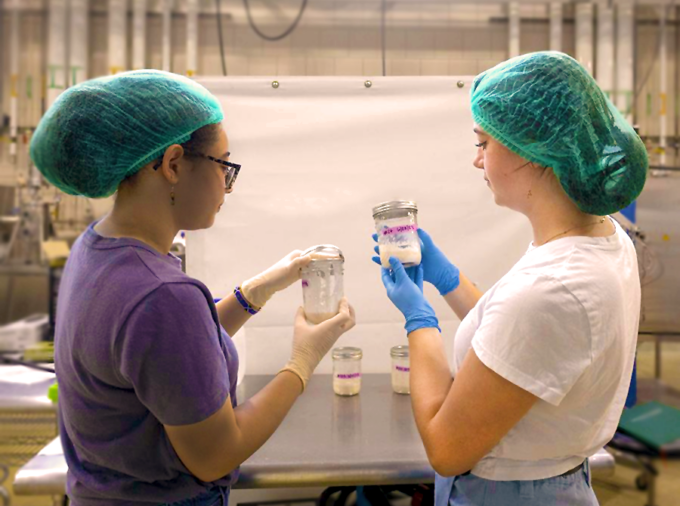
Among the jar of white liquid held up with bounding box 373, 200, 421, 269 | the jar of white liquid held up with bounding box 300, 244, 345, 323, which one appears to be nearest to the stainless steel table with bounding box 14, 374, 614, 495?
the jar of white liquid held up with bounding box 300, 244, 345, 323

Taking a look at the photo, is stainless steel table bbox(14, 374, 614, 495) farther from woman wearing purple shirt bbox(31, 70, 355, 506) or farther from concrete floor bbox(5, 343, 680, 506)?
woman wearing purple shirt bbox(31, 70, 355, 506)

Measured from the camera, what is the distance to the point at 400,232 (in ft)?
4.10

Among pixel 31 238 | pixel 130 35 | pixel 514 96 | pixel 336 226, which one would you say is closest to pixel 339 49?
pixel 130 35

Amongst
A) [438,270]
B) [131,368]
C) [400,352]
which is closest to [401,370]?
[400,352]

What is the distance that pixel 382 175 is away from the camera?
2076mm

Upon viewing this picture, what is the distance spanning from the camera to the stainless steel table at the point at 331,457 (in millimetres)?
1254

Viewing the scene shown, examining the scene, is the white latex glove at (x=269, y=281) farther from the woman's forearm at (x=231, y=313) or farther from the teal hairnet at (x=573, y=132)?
the teal hairnet at (x=573, y=132)

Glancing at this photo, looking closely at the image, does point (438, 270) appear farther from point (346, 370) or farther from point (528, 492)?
point (528, 492)

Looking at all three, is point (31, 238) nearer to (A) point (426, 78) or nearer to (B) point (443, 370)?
(A) point (426, 78)

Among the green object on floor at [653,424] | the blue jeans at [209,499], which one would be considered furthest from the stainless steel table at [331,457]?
the green object on floor at [653,424]

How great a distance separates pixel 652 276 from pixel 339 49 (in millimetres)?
2493

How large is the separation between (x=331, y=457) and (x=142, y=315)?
0.75 m

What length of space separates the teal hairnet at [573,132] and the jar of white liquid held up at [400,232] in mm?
360

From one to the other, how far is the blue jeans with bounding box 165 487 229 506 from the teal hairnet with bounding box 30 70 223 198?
57cm
